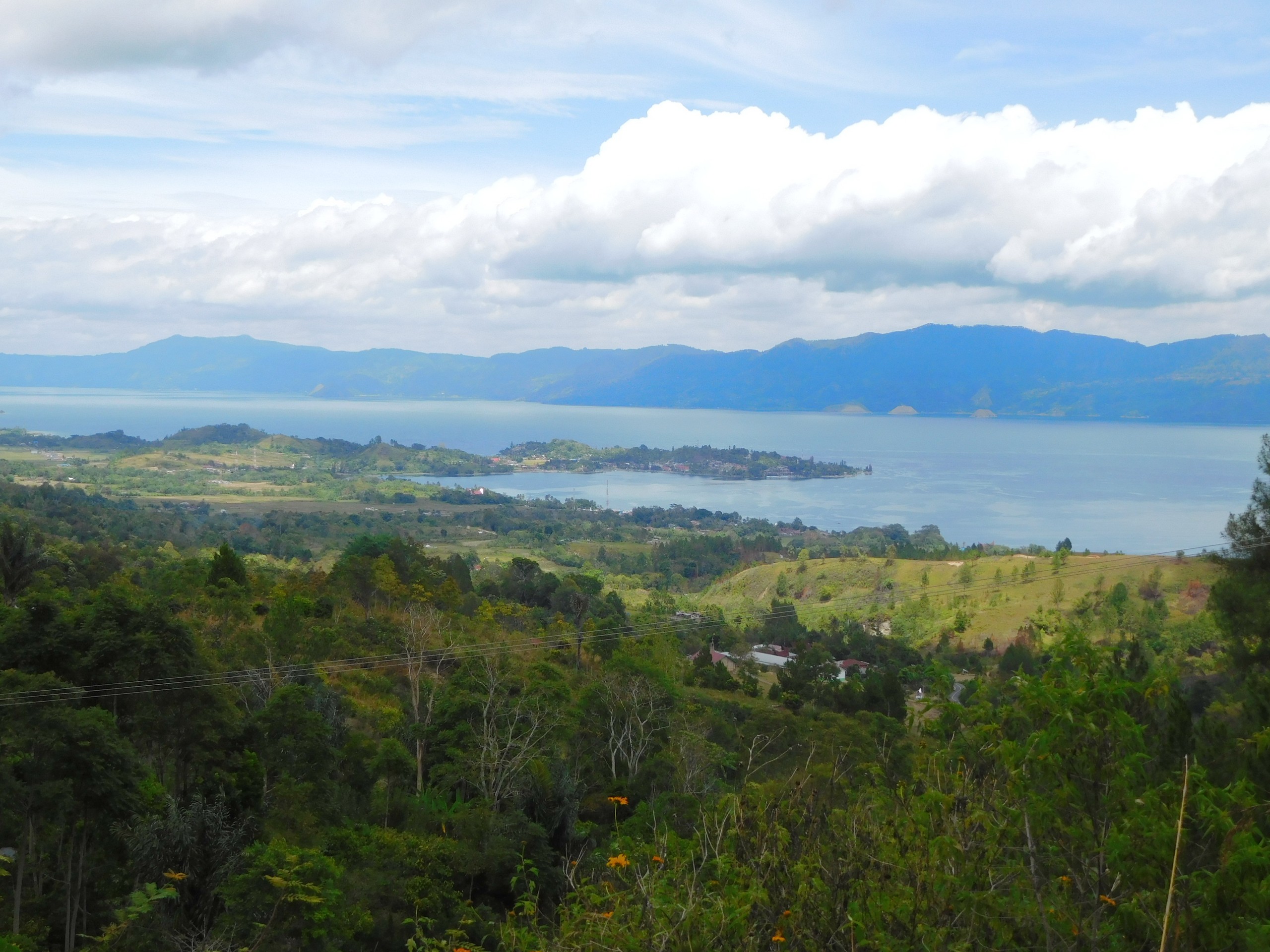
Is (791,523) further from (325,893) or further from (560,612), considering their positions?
(325,893)

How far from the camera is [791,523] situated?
70.2 meters

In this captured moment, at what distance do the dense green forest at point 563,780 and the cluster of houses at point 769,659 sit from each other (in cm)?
273

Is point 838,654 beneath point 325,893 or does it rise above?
beneath

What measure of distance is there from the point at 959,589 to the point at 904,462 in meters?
76.6

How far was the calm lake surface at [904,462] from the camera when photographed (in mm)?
68188

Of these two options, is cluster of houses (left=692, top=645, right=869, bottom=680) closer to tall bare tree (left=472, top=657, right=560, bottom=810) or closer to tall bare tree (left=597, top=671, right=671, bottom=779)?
tall bare tree (left=597, top=671, right=671, bottom=779)

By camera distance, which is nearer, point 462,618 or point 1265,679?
point 1265,679

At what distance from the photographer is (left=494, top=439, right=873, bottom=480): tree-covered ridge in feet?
340

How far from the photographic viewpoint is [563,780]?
1084 cm

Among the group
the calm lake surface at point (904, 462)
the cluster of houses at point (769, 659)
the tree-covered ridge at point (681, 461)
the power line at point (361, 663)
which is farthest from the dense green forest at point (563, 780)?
the tree-covered ridge at point (681, 461)

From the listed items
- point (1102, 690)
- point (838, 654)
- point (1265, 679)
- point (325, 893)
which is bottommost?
point (838, 654)

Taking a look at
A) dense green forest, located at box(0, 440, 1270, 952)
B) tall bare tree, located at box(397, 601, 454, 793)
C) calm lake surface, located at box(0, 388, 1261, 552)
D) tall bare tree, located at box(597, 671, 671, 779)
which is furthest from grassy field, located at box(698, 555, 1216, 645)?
tall bare tree, located at box(597, 671, 671, 779)

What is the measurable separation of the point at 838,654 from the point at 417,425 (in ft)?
435

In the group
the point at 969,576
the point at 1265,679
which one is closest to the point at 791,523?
the point at 969,576
